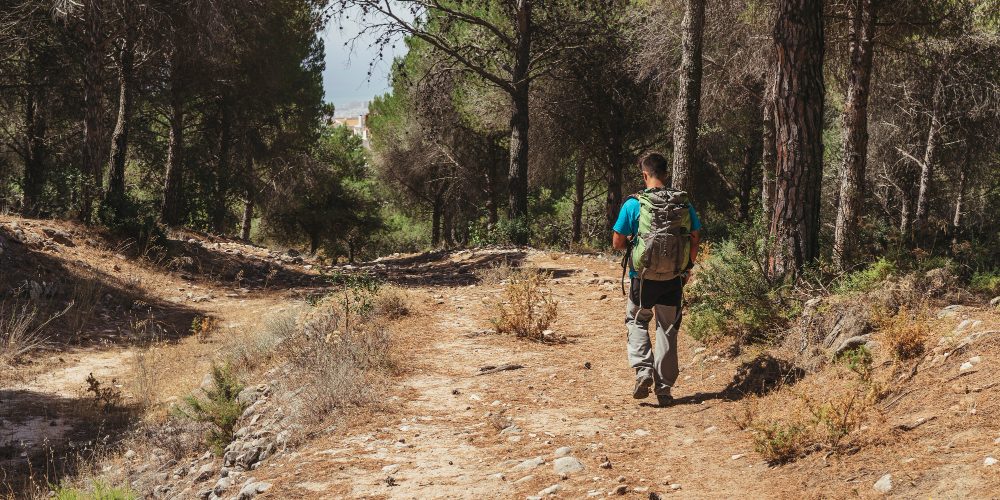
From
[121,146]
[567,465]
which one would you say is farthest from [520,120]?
[567,465]

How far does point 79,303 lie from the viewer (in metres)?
12.4

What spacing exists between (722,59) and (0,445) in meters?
15.9

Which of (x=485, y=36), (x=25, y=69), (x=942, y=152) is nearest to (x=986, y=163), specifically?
(x=942, y=152)

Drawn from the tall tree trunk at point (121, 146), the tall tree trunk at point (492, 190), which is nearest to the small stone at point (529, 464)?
the tall tree trunk at point (121, 146)

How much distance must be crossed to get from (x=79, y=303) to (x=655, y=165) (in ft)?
32.5

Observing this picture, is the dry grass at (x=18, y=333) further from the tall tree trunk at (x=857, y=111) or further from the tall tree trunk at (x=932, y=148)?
the tall tree trunk at (x=932, y=148)

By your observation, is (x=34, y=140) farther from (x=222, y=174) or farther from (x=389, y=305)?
(x=389, y=305)

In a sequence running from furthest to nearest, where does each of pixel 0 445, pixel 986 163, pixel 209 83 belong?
1. pixel 209 83
2. pixel 986 163
3. pixel 0 445

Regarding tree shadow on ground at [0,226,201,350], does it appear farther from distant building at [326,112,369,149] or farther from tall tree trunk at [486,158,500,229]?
distant building at [326,112,369,149]

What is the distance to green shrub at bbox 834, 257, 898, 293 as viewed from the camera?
6859 millimetres

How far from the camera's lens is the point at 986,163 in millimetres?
23547

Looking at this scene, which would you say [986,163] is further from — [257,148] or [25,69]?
[25,69]

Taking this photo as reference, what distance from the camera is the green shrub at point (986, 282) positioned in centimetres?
682

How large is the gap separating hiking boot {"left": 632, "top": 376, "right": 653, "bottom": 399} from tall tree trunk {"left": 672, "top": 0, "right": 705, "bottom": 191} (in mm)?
6480
